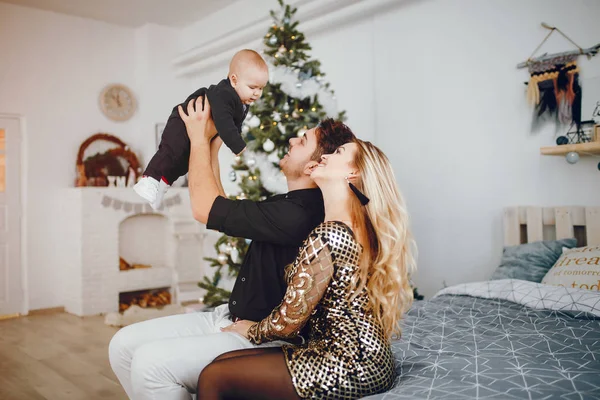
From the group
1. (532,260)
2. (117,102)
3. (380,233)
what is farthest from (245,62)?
(117,102)

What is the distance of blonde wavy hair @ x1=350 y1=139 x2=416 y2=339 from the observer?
59.8 inches

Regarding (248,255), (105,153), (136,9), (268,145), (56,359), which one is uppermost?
(136,9)

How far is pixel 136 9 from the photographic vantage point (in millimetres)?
5613

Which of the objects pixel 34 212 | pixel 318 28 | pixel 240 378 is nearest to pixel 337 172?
pixel 240 378

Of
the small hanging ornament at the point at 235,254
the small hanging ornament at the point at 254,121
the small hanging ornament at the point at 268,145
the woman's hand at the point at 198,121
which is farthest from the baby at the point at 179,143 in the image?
the small hanging ornament at the point at 235,254

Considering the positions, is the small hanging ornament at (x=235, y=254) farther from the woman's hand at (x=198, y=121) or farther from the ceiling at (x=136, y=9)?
the ceiling at (x=136, y=9)

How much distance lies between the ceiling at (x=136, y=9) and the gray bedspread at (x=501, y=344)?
13.8 feet

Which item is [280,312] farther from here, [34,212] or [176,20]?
[176,20]

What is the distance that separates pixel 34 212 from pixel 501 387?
532cm

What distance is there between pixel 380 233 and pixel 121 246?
4.93 m

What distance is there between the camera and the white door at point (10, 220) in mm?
5316

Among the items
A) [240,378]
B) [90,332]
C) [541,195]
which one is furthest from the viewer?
[90,332]

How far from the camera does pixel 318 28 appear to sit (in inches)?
191

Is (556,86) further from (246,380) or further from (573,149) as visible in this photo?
(246,380)
